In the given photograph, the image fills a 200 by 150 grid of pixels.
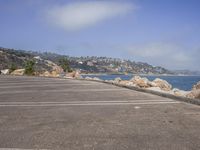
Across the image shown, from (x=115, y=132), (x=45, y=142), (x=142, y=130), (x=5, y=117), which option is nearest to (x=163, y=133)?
(x=142, y=130)

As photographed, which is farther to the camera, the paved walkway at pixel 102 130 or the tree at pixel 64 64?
the tree at pixel 64 64

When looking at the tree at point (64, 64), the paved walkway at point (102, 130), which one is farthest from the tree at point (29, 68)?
the paved walkway at point (102, 130)

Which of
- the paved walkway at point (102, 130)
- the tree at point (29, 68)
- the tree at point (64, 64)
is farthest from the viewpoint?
the tree at point (64, 64)

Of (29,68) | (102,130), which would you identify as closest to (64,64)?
(29,68)

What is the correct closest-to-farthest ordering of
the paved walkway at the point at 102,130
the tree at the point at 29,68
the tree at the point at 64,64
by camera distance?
1. the paved walkway at the point at 102,130
2. the tree at the point at 29,68
3. the tree at the point at 64,64

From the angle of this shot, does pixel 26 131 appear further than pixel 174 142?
Yes

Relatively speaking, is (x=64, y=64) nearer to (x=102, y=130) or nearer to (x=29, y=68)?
(x=29, y=68)

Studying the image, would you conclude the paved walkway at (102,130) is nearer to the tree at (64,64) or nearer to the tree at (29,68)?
the tree at (29,68)

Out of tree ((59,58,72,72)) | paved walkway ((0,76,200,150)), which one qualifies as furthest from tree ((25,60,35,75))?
paved walkway ((0,76,200,150))

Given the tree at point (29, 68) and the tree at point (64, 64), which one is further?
the tree at point (64, 64)

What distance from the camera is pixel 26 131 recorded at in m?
6.84

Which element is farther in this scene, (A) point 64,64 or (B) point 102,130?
(A) point 64,64

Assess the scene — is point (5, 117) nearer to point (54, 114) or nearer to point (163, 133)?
point (54, 114)

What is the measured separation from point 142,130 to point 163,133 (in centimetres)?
49
